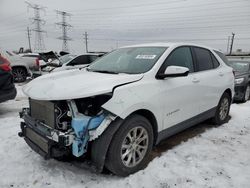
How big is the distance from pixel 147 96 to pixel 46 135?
1285 millimetres

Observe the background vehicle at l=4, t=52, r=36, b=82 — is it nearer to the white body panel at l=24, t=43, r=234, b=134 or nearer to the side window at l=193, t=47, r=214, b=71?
the white body panel at l=24, t=43, r=234, b=134

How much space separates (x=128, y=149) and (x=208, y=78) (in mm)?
2183

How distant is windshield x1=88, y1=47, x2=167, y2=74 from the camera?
327 cm

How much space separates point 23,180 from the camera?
277 cm

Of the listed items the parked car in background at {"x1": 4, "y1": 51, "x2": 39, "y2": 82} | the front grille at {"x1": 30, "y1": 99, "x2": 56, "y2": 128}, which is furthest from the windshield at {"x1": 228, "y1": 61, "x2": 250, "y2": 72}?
the parked car in background at {"x1": 4, "y1": 51, "x2": 39, "y2": 82}

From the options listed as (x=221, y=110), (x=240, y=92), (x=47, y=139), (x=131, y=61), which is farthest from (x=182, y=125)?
(x=240, y=92)

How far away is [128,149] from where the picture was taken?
2.84 m

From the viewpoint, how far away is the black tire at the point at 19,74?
1102 cm

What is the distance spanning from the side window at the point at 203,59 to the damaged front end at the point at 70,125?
2.20 m

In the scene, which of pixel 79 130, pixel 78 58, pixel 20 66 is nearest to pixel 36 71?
pixel 20 66

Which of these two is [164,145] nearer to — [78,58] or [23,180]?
[23,180]

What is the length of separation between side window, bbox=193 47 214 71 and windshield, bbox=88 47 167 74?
0.92 meters

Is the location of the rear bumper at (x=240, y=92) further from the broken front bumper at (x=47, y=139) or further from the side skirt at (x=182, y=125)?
the broken front bumper at (x=47, y=139)

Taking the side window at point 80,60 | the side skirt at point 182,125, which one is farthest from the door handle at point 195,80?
the side window at point 80,60
